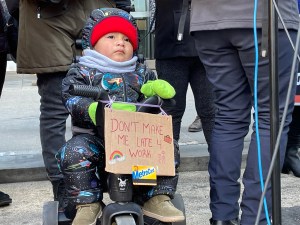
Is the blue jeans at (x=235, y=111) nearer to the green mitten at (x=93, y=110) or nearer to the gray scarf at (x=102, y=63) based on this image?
the gray scarf at (x=102, y=63)

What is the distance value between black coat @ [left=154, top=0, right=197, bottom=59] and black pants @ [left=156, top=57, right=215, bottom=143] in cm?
6

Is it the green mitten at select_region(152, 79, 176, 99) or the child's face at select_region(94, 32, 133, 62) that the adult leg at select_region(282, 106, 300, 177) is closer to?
the child's face at select_region(94, 32, 133, 62)

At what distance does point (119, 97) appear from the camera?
331cm

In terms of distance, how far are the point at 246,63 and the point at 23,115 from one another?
18.6 feet

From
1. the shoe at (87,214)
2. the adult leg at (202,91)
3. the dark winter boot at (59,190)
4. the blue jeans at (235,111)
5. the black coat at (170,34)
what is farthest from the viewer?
the adult leg at (202,91)

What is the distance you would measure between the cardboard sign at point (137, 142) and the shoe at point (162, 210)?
0.16 metres

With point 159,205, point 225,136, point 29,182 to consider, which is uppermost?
point 225,136

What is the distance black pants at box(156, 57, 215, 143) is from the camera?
4.32 meters

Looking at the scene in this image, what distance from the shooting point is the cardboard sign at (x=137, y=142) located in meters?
2.93

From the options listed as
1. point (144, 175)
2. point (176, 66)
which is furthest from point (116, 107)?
point (176, 66)

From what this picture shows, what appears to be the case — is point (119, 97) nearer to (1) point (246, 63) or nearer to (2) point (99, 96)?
(2) point (99, 96)

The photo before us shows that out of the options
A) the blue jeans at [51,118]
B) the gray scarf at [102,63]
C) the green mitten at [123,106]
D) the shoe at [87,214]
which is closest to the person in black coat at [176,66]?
the blue jeans at [51,118]

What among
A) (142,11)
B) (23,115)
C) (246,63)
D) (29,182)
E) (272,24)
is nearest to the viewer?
(272,24)

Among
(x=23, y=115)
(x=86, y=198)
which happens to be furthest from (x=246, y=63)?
(x=23, y=115)
